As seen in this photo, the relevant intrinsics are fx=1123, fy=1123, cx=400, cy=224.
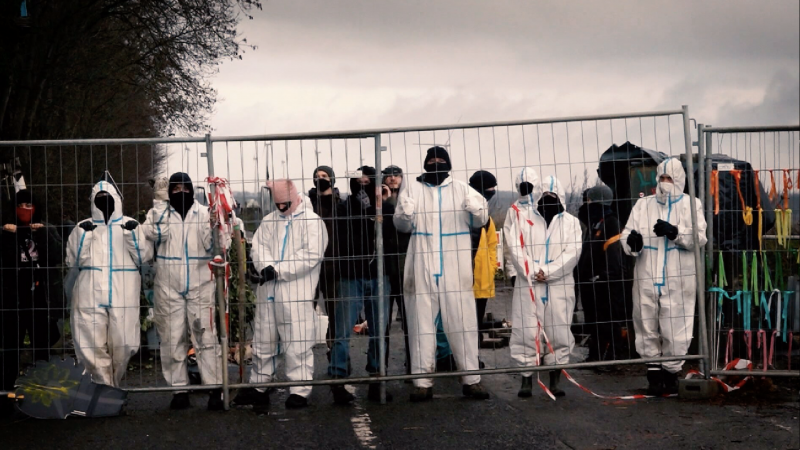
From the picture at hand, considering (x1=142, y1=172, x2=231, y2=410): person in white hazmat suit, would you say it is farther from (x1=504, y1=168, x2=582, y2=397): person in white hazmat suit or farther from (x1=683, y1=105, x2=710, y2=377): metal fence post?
(x1=683, y1=105, x2=710, y2=377): metal fence post

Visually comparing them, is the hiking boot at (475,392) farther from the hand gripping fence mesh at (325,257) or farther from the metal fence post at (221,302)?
the metal fence post at (221,302)

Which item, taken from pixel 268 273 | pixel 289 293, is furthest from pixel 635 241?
pixel 268 273

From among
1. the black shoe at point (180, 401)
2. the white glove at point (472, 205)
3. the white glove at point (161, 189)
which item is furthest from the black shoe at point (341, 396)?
the white glove at point (161, 189)

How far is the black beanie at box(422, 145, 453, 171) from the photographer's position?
376 inches

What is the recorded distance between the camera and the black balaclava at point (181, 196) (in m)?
9.30

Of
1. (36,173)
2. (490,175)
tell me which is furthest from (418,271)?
(36,173)

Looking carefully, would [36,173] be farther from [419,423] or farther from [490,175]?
[419,423]

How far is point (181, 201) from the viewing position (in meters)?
9.34

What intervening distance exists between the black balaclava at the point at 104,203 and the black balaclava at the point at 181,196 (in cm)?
50

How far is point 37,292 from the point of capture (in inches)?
376

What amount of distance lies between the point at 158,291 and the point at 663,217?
4318 millimetres

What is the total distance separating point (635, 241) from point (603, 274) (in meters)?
1.93

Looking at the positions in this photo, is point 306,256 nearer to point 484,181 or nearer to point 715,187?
point 484,181

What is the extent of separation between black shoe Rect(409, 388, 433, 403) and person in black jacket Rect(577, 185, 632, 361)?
235 cm
